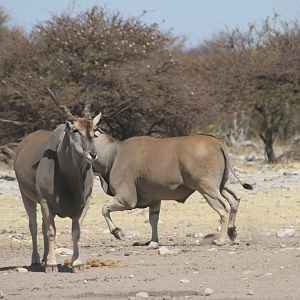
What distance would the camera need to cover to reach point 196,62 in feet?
110

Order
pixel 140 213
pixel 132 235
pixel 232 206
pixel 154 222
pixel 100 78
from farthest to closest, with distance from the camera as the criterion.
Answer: pixel 100 78 → pixel 140 213 → pixel 132 235 → pixel 232 206 → pixel 154 222

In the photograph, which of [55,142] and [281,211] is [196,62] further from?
[55,142]

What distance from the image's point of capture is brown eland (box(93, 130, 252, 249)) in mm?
12828

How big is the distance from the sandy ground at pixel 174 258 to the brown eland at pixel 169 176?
1.33 feet

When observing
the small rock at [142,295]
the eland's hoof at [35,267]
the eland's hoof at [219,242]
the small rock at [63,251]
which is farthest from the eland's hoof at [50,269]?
the eland's hoof at [219,242]

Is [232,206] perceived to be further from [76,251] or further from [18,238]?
[76,251]

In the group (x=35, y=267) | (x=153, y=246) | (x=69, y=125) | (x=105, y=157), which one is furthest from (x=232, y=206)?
(x=69, y=125)

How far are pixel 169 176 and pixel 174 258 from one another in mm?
2099

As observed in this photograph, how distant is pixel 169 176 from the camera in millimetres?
12969

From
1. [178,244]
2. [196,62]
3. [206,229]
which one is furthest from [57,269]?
[196,62]

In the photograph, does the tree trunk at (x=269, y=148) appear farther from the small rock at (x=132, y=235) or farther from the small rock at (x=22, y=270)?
the small rock at (x=22, y=270)

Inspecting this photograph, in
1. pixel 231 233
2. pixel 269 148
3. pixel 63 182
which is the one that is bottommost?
pixel 231 233

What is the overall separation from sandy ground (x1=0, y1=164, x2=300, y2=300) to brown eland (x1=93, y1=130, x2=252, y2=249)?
41 centimetres

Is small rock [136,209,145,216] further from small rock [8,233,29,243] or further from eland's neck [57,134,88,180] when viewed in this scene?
eland's neck [57,134,88,180]
